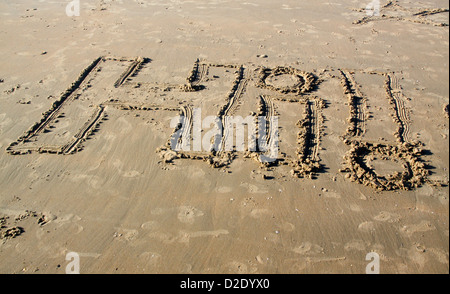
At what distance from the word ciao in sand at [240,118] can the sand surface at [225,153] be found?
0.04 m

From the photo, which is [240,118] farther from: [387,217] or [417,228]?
[417,228]

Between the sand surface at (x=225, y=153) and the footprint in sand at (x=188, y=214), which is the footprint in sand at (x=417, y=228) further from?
the footprint in sand at (x=188, y=214)

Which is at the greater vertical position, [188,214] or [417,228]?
[417,228]

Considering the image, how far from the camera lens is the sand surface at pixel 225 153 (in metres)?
4.96

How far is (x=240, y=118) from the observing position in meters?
7.39

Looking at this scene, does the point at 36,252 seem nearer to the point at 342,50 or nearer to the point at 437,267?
the point at 437,267

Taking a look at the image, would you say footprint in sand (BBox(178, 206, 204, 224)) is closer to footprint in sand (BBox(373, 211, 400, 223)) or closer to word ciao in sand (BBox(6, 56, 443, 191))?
word ciao in sand (BBox(6, 56, 443, 191))

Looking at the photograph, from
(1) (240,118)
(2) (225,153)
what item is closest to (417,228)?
(2) (225,153)

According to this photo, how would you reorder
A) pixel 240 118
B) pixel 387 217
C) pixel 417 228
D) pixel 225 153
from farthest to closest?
1. pixel 240 118
2. pixel 225 153
3. pixel 387 217
4. pixel 417 228

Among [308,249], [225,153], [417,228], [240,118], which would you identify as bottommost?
[308,249]

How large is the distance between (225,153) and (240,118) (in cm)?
121

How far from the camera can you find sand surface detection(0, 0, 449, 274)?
496 centimetres

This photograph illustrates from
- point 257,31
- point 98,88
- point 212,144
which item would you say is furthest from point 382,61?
point 98,88

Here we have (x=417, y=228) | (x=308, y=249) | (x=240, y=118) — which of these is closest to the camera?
(x=308, y=249)
